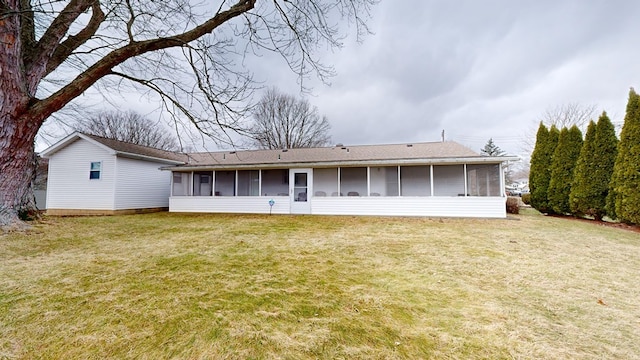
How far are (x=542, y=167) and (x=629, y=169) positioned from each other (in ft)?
14.2

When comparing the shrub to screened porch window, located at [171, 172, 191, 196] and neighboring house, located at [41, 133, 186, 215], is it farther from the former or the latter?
neighboring house, located at [41, 133, 186, 215]

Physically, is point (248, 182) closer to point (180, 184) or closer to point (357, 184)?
point (180, 184)

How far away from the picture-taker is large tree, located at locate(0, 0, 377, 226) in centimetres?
614

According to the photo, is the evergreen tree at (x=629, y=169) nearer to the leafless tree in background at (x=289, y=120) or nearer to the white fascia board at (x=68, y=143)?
the leafless tree in background at (x=289, y=120)

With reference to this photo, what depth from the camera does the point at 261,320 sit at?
237 cm

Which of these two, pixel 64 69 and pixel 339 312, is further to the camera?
pixel 64 69

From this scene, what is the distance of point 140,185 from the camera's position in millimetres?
13383

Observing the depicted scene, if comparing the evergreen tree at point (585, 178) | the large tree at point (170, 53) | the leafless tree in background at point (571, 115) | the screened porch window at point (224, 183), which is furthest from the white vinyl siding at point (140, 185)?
the leafless tree in background at point (571, 115)

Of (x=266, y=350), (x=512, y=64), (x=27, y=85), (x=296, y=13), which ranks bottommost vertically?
(x=266, y=350)

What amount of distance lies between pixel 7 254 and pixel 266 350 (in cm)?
602

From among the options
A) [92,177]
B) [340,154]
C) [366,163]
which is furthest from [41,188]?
[366,163]

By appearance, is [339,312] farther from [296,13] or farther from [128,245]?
[296,13]

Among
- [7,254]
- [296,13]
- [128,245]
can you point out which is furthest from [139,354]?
[296,13]

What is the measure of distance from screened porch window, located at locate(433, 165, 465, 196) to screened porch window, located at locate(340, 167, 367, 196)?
3028mm
